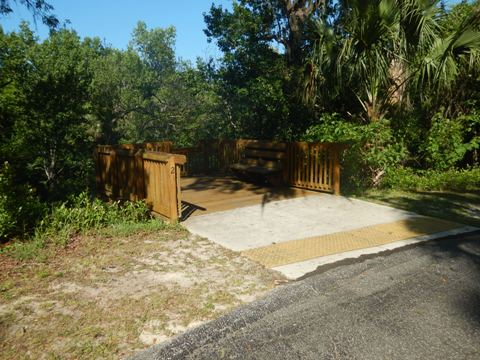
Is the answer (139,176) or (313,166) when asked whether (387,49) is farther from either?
(139,176)

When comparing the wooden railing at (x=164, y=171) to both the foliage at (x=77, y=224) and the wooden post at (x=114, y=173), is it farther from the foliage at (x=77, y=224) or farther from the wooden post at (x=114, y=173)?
the foliage at (x=77, y=224)

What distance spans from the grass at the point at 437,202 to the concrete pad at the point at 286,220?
0.50 metres

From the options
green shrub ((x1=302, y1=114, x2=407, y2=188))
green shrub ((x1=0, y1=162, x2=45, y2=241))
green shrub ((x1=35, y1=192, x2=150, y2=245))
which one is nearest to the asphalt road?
green shrub ((x1=35, y1=192, x2=150, y2=245))

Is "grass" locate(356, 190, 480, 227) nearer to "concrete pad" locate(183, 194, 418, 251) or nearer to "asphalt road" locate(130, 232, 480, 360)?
"concrete pad" locate(183, 194, 418, 251)

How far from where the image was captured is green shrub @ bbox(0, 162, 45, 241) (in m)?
5.40

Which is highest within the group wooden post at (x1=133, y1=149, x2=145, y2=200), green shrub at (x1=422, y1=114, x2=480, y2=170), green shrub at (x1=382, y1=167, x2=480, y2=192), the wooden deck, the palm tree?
the palm tree

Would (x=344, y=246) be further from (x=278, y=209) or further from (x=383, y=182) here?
(x=383, y=182)

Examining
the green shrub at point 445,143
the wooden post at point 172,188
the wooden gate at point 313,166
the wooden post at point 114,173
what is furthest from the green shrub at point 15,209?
the green shrub at point 445,143

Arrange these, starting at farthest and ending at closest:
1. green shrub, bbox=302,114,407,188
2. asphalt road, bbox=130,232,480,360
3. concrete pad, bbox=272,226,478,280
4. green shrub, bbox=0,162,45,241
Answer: green shrub, bbox=302,114,407,188
green shrub, bbox=0,162,45,241
concrete pad, bbox=272,226,478,280
asphalt road, bbox=130,232,480,360

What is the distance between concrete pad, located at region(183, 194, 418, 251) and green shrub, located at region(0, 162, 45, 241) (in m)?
2.27

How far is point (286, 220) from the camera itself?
21.4 ft

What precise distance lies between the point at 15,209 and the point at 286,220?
4101 millimetres

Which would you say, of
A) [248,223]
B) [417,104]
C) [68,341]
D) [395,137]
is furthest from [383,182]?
[68,341]

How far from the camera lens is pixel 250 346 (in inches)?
111
